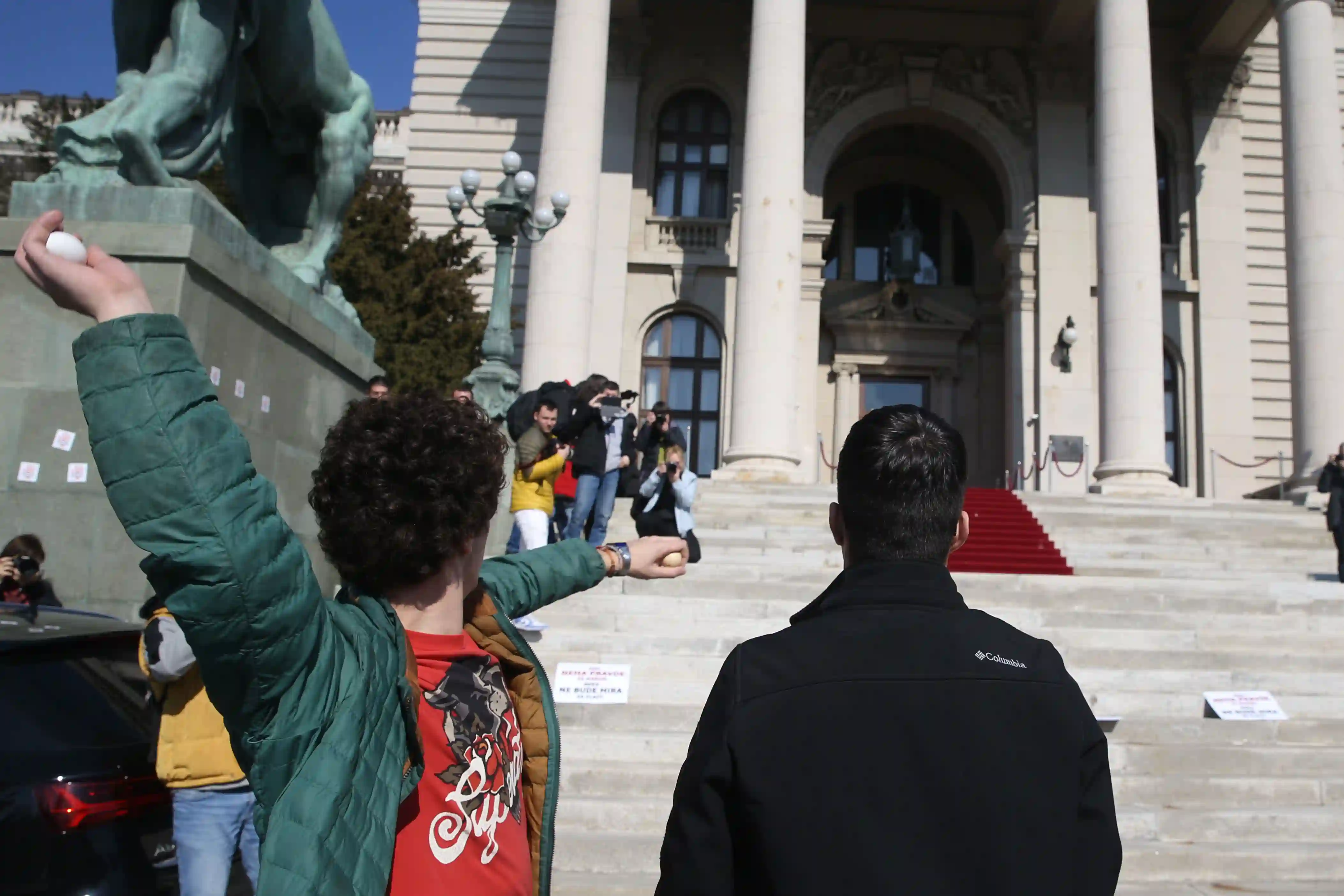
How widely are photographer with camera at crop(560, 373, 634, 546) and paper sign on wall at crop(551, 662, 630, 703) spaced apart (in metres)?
3.04

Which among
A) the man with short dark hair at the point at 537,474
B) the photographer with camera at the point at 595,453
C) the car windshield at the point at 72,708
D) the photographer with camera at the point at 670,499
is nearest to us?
the car windshield at the point at 72,708

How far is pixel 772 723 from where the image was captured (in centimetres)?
161

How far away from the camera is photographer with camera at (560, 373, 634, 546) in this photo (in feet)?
32.5

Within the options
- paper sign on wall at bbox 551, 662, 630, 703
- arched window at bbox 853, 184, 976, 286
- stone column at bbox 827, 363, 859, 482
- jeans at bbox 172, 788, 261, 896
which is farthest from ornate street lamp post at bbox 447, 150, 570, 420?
arched window at bbox 853, 184, 976, 286

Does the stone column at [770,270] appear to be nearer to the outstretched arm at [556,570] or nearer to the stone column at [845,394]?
the stone column at [845,394]

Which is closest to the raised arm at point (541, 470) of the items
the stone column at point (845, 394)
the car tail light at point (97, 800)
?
the car tail light at point (97, 800)

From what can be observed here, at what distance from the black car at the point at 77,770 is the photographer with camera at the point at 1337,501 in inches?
491

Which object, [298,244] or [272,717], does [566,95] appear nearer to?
[298,244]

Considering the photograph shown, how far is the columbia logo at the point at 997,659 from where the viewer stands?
1.65 meters

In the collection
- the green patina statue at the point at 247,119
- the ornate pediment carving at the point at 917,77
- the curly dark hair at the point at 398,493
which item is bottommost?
the curly dark hair at the point at 398,493

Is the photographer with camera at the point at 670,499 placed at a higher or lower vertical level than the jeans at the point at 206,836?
higher

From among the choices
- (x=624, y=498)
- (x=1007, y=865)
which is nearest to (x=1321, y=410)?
(x=624, y=498)

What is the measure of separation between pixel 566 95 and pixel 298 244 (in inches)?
451

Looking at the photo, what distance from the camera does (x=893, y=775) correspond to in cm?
158
